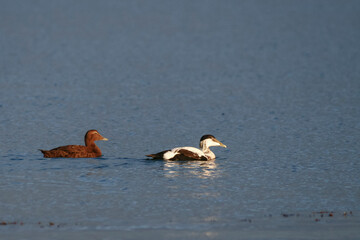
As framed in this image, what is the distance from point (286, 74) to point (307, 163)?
20.4 metres

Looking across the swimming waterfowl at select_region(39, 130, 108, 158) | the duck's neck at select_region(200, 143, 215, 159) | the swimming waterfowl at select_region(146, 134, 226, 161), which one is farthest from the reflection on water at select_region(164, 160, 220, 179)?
the swimming waterfowl at select_region(39, 130, 108, 158)

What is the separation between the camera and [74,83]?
3719cm

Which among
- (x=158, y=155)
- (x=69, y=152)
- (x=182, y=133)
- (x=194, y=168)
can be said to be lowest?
(x=194, y=168)

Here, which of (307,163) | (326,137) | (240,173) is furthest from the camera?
(326,137)

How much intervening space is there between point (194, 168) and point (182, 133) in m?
5.36

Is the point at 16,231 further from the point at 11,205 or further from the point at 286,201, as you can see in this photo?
the point at 286,201

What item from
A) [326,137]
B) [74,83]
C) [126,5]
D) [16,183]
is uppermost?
[126,5]

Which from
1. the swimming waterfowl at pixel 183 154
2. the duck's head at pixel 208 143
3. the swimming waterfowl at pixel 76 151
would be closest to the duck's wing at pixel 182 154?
the swimming waterfowl at pixel 183 154

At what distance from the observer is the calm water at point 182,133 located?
14.9 m

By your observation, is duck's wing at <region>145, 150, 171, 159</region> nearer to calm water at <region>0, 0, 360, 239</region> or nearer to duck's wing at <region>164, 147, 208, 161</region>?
duck's wing at <region>164, 147, 208, 161</region>

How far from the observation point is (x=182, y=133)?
25406 millimetres

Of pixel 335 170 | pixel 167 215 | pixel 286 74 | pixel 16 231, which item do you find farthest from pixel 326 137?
pixel 286 74

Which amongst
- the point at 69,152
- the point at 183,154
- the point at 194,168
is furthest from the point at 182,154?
the point at 69,152

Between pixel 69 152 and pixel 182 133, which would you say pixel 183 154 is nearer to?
pixel 69 152
